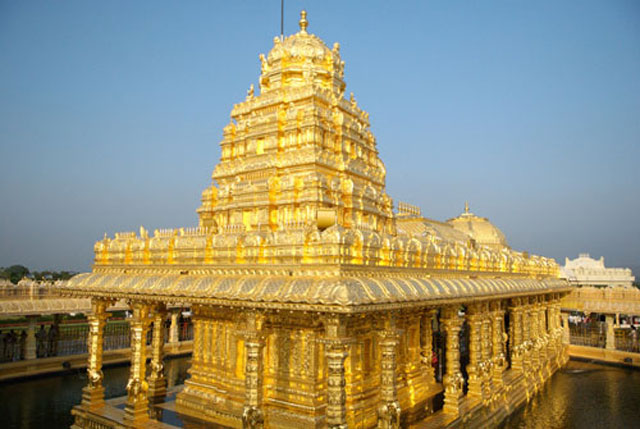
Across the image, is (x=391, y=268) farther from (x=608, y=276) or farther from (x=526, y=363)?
(x=608, y=276)

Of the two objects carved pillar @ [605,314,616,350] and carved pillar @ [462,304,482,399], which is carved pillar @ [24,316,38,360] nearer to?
carved pillar @ [462,304,482,399]

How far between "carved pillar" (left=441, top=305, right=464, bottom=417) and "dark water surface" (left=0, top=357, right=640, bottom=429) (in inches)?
138

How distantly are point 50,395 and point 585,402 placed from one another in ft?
72.7

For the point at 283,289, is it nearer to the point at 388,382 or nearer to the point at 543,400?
the point at 388,382

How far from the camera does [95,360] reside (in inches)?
607

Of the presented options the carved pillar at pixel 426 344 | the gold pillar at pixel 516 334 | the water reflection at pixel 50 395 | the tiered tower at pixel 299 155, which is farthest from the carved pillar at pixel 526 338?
the water reflection at pixel 50 395

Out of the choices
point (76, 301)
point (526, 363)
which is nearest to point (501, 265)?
point (526, 363)

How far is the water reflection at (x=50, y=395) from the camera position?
16.6m

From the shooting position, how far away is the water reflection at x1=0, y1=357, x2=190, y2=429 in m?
16.6

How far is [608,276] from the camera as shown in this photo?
9025 cm

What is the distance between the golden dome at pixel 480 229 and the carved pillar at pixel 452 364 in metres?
26.3

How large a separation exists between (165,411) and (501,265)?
14.4 m

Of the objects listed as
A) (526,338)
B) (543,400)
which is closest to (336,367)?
(543,400)

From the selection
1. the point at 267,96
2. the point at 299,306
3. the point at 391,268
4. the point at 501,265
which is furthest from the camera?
the point at 501,265
